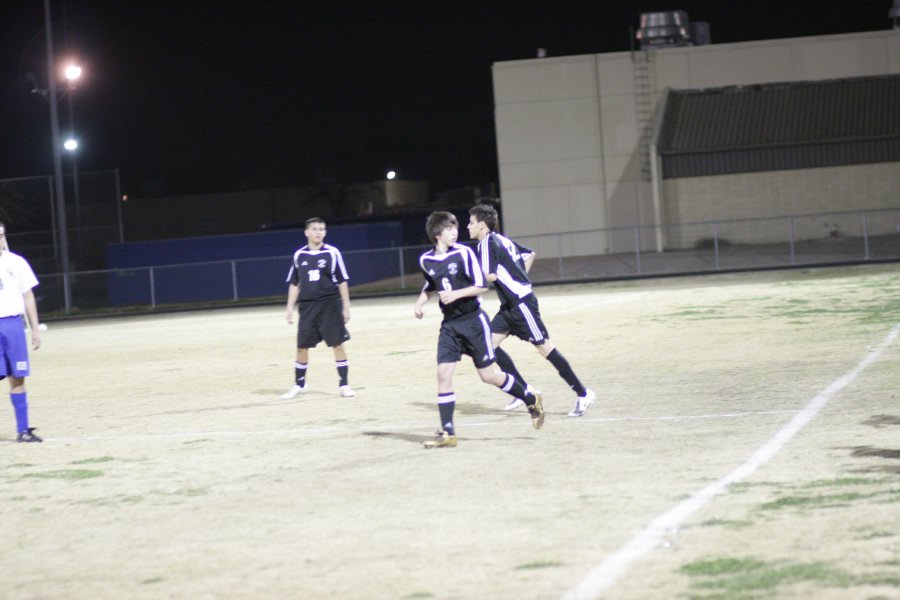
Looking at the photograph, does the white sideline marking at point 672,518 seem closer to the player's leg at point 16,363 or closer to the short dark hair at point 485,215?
the short dark hair at point 485,215

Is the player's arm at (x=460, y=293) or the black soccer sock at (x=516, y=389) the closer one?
the player's arm at (x=460, y=293)

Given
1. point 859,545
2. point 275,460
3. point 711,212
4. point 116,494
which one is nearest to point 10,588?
point 116,494

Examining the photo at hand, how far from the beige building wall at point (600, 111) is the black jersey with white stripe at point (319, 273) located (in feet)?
108

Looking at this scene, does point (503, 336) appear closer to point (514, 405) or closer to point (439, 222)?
point (514, 405)

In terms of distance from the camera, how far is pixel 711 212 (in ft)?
149

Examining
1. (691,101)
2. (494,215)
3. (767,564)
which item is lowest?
(767,564)

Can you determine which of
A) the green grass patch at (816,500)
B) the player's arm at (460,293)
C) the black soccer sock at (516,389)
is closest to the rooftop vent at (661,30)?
the black soccer sock at (516,389)

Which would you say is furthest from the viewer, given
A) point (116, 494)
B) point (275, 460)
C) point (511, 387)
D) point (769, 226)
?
point (769, 226)

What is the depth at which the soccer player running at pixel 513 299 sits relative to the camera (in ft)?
36.2

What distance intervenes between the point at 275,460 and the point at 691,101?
39345 mm

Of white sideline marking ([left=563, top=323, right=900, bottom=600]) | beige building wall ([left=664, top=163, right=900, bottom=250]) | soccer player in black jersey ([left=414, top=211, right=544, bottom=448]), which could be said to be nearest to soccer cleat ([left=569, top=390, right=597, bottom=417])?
soccer player in black jersey ([left=414, top=211, right=544, bottom=448])

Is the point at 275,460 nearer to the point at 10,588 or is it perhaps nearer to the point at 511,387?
the point at 511,387

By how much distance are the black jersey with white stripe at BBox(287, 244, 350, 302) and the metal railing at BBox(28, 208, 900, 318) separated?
81.1ft

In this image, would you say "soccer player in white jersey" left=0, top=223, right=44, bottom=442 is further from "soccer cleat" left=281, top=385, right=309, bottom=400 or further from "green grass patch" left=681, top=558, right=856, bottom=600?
"green grass patch" left=681, top=558, right=856, bottom=600
